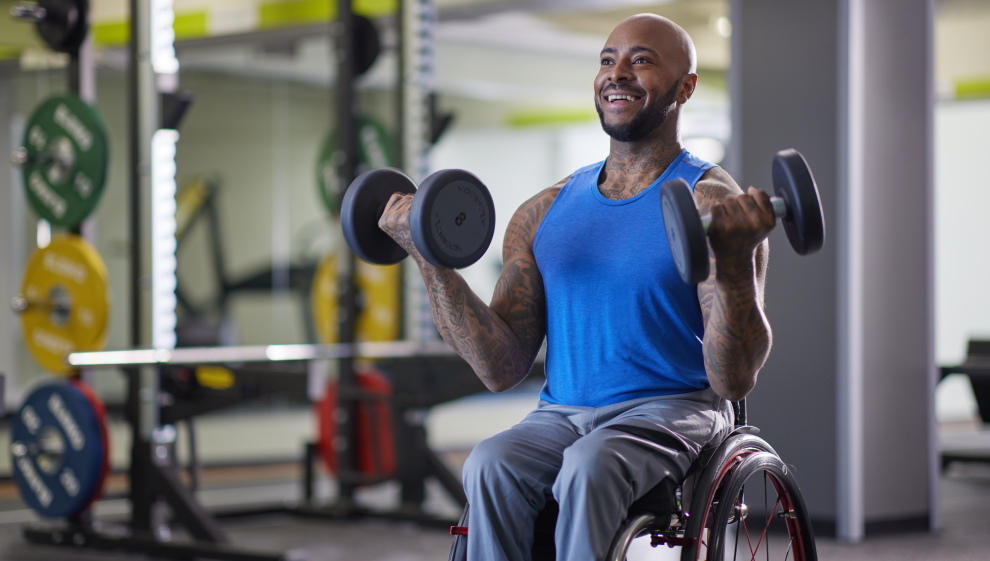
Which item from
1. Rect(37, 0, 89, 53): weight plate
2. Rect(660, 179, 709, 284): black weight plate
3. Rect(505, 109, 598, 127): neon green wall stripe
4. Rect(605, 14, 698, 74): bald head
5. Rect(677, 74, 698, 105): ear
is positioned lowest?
Rect(660, 179, 709, 284): black weight plate

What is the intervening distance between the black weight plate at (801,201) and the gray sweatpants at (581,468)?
0.33m

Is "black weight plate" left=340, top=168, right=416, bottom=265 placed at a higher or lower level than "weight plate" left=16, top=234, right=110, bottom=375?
higher

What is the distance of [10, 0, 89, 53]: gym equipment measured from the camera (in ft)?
10.9

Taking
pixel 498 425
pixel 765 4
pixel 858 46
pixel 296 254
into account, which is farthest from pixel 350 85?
pixel 498 425

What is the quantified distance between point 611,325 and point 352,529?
230 centimetres

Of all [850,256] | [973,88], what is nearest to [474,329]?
[850,256]

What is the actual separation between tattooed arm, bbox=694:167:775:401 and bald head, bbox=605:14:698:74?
0.22 meters

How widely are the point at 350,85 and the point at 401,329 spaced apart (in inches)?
40.1

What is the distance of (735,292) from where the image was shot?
132cm

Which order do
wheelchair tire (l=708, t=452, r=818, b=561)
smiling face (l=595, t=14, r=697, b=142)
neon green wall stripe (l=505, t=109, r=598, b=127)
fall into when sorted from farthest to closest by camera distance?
neon green wall stripe (l=505, t=109, r=598, b=127), smiling face (l=595, t=14, r=697, b=142), wheelchair tire (l=708, t=452, r=818, b=561)

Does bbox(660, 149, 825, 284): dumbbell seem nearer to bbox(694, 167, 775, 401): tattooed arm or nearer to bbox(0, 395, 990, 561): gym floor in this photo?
bbox(694, 167, 775, 401): tattooed arm

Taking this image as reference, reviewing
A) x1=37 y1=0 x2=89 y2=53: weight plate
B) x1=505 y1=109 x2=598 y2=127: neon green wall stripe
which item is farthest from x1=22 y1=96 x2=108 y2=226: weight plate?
x1=505 y1=109 x2=598 y2=127: neon green wall stripe

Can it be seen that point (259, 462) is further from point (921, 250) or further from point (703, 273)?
point (703, 273)

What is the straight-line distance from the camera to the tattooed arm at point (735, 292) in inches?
49.7
